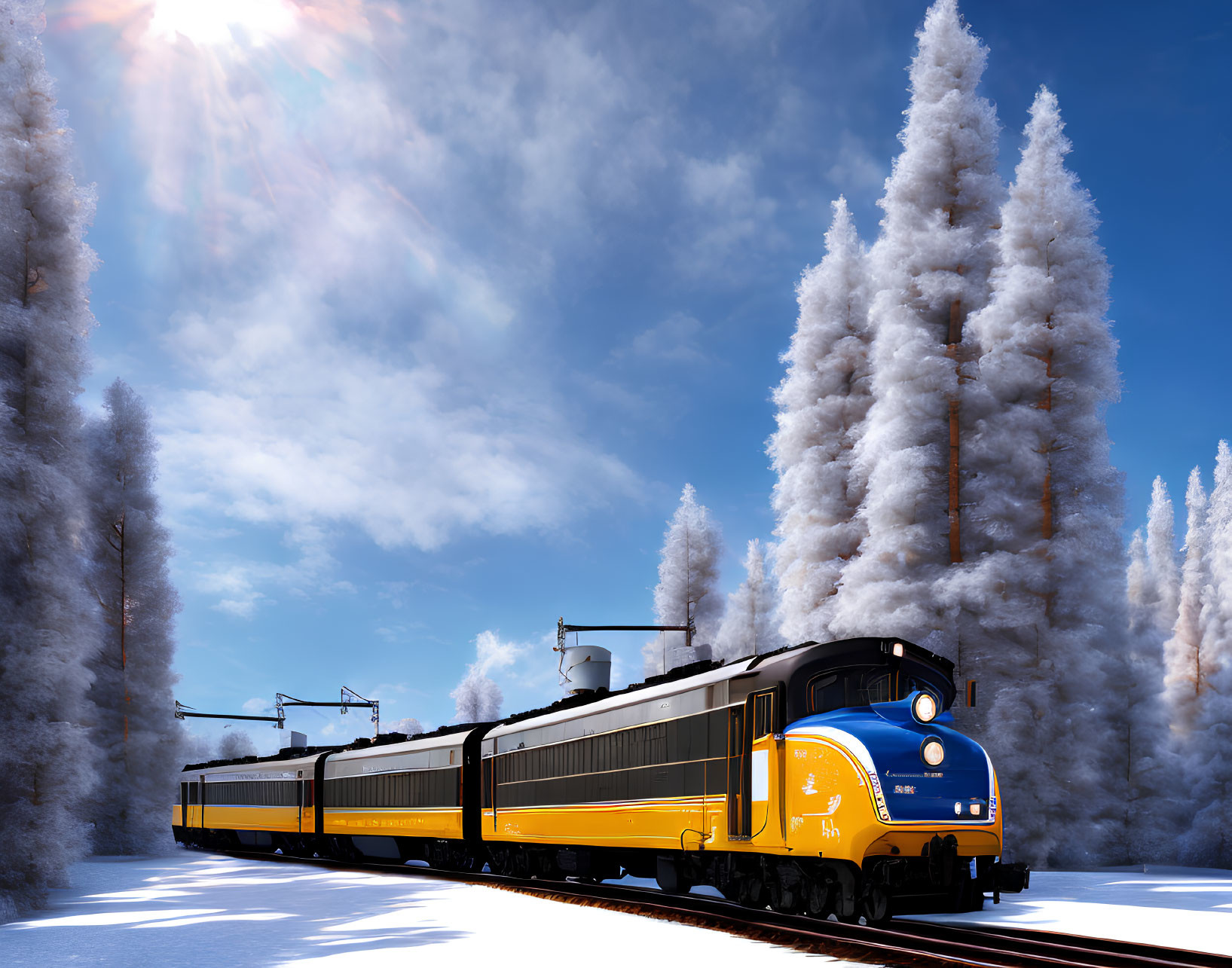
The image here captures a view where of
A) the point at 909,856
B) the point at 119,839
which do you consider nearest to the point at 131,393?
the point at 119,839

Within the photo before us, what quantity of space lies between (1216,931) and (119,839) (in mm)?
36108

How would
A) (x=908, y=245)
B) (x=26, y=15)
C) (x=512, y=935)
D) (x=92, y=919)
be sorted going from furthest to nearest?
1. (x=908, y=245)
2. (x=26, y=15)
3. (x=92, y=919)
4. (x=512, y=935)

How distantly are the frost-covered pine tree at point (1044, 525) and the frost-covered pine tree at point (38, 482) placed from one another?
64.9ft

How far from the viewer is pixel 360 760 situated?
35281 millimetres

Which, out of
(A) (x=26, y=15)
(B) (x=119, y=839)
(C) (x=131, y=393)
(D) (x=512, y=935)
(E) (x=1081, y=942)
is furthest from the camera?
(C) (x=131, y=393)

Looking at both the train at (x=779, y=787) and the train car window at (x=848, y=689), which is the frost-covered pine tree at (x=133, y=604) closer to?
A: the train at (x=779, y=787)

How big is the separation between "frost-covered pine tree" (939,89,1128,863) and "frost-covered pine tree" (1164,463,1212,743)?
19.2 m

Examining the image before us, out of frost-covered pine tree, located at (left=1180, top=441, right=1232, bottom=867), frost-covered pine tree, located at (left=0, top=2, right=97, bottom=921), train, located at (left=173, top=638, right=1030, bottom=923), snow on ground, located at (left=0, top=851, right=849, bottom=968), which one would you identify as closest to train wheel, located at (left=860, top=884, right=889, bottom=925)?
train, located at (left=173, top=638, right=1030, bottom=923)

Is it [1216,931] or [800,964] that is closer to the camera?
[800,964]

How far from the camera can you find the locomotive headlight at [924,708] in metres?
13.6

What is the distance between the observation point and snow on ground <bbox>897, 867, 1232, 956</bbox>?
13.7 metres

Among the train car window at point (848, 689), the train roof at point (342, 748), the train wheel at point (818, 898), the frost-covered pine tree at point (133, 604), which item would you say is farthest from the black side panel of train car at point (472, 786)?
the frost-covered pine tree at point (133, 604)

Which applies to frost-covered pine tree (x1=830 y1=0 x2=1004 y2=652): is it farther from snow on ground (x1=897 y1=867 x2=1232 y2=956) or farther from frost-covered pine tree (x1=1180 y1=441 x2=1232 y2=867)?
frost-covered pine tree (x1=1180 y1=441 x2=1232 y2=867)

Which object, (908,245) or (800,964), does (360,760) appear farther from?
(800,964)
